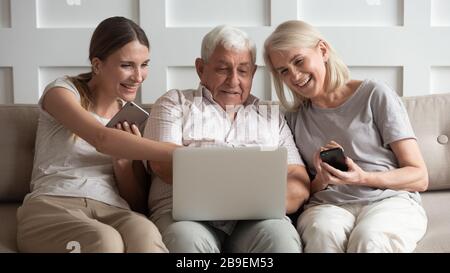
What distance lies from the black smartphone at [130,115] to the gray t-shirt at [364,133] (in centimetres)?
41

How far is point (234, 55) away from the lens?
5.10 feet

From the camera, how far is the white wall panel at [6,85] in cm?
198

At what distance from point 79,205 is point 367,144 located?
0.69m

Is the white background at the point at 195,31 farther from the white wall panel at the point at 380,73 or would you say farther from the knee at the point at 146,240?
the knee at the point at 146,240

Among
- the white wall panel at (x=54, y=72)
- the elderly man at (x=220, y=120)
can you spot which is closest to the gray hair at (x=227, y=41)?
the elderly man at (x=220, y=120)

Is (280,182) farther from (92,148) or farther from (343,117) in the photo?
(92,148)

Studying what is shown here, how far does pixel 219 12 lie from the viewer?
193 centimetres

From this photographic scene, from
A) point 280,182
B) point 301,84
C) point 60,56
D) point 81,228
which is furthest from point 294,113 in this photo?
point 60,56

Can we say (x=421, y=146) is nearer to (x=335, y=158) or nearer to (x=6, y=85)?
(x=335, y=158)

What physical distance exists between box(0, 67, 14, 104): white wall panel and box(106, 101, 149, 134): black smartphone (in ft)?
2.01

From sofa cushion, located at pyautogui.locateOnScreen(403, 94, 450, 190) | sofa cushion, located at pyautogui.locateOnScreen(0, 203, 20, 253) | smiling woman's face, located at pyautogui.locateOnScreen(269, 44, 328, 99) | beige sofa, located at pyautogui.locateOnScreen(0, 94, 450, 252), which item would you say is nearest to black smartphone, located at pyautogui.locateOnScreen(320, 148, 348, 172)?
smiling woman's face, located at pyautogui.locateOnScreen(269, 44, 328, 99)

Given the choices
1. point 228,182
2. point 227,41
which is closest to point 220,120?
point 227,41

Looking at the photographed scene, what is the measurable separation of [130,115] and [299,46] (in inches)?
17.1
